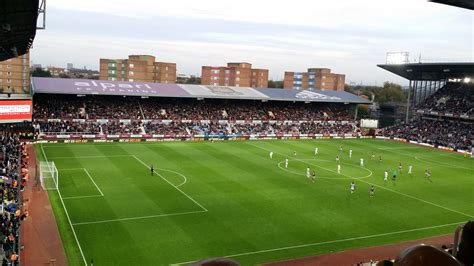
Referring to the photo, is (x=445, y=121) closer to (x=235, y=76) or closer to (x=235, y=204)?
(x=235, y=204)

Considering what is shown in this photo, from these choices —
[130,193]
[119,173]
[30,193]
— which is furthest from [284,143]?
[30,193]

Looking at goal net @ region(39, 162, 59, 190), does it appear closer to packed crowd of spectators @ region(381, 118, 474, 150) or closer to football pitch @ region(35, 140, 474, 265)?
football pitch @ region(35, 140, 474, 265)

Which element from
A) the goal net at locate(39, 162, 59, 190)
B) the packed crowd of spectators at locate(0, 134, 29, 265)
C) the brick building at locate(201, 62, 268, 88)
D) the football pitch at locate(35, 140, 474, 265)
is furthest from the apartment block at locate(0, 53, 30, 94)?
the goal net at locate(39, 162, 59, 190)

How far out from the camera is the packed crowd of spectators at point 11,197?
1889 cm

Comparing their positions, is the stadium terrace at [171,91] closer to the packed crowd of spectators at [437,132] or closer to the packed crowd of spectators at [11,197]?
the packed crowd of spectators at [437,132]

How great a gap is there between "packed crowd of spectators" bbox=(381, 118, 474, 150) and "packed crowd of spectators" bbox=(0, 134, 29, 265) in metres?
55.7

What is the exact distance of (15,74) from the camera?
316 feet

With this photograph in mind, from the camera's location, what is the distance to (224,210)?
2803 centimetres

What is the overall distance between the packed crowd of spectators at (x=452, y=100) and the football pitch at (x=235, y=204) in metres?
22.6

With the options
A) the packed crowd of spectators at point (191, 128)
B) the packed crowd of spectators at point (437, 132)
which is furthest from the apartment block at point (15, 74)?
the packed crowd of spectators at point (437, 132)

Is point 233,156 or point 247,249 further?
point 233,156

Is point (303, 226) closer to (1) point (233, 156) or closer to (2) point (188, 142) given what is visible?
(1) point (233, 156)

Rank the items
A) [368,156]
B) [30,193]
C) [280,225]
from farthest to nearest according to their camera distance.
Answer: [368,156] < [30,193] < [280,225]

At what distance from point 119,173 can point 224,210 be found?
13.4m
